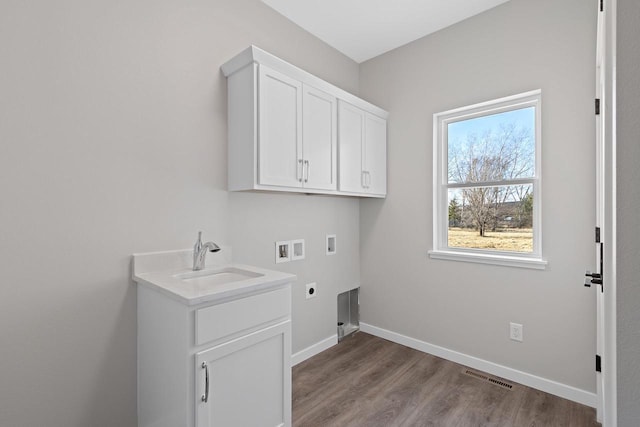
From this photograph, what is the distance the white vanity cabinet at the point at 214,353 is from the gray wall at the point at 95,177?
227 mm

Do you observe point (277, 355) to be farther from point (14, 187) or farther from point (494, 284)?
point (494, 284)

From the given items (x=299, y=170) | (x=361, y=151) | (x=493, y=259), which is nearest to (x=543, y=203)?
(x=493, y=259)

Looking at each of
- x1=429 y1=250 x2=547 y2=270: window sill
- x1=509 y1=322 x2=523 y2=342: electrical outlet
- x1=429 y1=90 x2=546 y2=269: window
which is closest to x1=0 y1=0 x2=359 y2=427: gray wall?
x1=429 y1=250 x2=547 y2=270: window sill

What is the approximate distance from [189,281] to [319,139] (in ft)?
4.44

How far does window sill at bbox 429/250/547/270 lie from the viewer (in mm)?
2178

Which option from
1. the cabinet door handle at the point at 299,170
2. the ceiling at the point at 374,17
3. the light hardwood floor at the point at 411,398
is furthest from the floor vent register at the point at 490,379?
the ceiling at the point at 374,17

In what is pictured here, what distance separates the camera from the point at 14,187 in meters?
1.34

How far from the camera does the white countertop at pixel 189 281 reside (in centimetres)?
131

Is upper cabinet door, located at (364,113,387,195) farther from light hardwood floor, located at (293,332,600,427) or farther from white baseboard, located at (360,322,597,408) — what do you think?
light hardwood floor, located at (293,332,600,427)

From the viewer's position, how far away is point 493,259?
237 centimetres

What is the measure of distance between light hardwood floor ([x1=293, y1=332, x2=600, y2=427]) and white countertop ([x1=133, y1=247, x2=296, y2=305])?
3.17ft

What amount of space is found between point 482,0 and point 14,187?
10.2 feet
